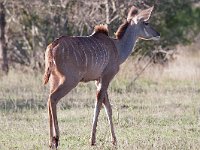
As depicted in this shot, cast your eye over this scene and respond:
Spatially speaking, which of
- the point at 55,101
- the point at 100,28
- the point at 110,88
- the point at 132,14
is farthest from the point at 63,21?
the point at 55,101

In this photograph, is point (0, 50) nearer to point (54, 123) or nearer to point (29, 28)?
point (29, 28)

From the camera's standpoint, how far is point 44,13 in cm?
1551

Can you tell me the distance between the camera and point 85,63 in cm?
759

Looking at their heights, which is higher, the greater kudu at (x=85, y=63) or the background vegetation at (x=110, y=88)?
the greater kudu at (x=85, y=63)

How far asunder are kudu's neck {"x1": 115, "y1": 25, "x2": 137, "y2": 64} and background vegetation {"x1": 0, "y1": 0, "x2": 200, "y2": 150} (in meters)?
0.91

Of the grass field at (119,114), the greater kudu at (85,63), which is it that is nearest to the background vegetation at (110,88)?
the grass field at (119,114)

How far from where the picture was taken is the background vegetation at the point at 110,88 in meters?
8.16

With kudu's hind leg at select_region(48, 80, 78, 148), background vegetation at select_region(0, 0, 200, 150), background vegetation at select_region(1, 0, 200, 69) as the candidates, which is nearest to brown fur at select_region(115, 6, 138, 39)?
background vegetation at select_region(0, 0, 200, 150)

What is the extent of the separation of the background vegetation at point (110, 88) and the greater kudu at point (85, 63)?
18.3 inches

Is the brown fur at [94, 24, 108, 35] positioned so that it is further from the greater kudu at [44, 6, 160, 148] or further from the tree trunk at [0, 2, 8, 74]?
the tree trunk at [0, 2, 8, 74]

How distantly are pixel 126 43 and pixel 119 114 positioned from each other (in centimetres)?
142

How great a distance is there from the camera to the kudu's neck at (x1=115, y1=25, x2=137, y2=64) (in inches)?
340

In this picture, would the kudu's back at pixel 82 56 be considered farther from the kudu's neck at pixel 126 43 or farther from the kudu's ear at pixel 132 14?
the kudu's ear at pixel 132 14

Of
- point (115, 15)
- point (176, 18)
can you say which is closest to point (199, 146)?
point (115, 15)
